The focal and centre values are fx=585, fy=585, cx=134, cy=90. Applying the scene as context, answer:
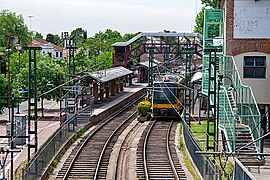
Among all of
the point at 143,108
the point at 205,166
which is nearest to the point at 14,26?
the point at 143,108

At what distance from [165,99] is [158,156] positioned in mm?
13444

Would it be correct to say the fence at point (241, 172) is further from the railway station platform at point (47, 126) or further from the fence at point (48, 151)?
the railway station platform at point (47, 126)

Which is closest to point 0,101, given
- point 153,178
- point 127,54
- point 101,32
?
point 153,178

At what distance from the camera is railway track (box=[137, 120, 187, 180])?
75.7 ft

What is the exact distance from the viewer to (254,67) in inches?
1112

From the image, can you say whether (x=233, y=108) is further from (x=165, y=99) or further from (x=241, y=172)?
(x=165, y=99)

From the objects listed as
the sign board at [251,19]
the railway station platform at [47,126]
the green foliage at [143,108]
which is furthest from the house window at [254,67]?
the green foliage at [143,108]

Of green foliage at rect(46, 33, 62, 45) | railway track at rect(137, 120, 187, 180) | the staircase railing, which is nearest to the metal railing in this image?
railway track at rect(137, 120, 187, 180)

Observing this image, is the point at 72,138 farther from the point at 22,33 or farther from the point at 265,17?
the point at 22,33

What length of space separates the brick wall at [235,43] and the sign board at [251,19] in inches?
7.6

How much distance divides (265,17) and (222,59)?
284 cm

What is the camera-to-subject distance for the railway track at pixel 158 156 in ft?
75.7

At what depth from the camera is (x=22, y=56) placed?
5684 centimetres

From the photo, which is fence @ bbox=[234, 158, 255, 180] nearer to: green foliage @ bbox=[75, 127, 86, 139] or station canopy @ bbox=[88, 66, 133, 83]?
green foliage @ bbox=[75, 127, 86, 139]
